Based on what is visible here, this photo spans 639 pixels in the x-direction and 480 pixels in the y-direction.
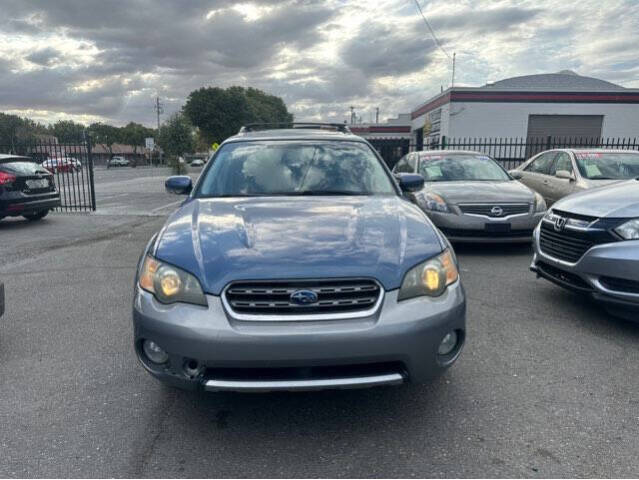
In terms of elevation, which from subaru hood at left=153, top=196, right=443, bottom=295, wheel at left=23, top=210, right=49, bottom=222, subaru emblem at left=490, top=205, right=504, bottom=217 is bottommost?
wheel at left=23, top=210, right=49, bottom=222

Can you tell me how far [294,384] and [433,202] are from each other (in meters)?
5.14

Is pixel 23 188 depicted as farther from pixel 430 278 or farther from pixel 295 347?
pixel 430 278

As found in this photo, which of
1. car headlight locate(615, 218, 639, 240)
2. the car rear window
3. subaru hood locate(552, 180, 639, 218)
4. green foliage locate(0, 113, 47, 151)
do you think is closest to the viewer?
car headlight locate(615, 218, 639, 240)

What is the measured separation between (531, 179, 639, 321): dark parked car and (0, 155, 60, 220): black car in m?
9.54

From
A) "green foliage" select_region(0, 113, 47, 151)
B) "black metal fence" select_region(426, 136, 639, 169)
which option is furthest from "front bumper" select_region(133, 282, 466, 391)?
"green foliage" select_region(0, 113, 47, 151)

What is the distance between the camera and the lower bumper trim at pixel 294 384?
213cm

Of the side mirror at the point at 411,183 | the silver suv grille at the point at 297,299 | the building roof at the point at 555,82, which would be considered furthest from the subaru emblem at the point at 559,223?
the building roof at the point at 555,82

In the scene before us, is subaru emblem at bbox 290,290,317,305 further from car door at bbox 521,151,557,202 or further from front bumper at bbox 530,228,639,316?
car door at bbox 521,151,557,202

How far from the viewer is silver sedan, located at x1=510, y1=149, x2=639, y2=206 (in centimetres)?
737

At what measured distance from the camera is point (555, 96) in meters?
24.9

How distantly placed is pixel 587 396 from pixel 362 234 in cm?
173

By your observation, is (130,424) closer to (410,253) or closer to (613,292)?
(410,253)

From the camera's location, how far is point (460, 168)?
7.86 meters

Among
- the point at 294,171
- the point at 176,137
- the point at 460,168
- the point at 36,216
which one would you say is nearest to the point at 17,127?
the point at 176,137
